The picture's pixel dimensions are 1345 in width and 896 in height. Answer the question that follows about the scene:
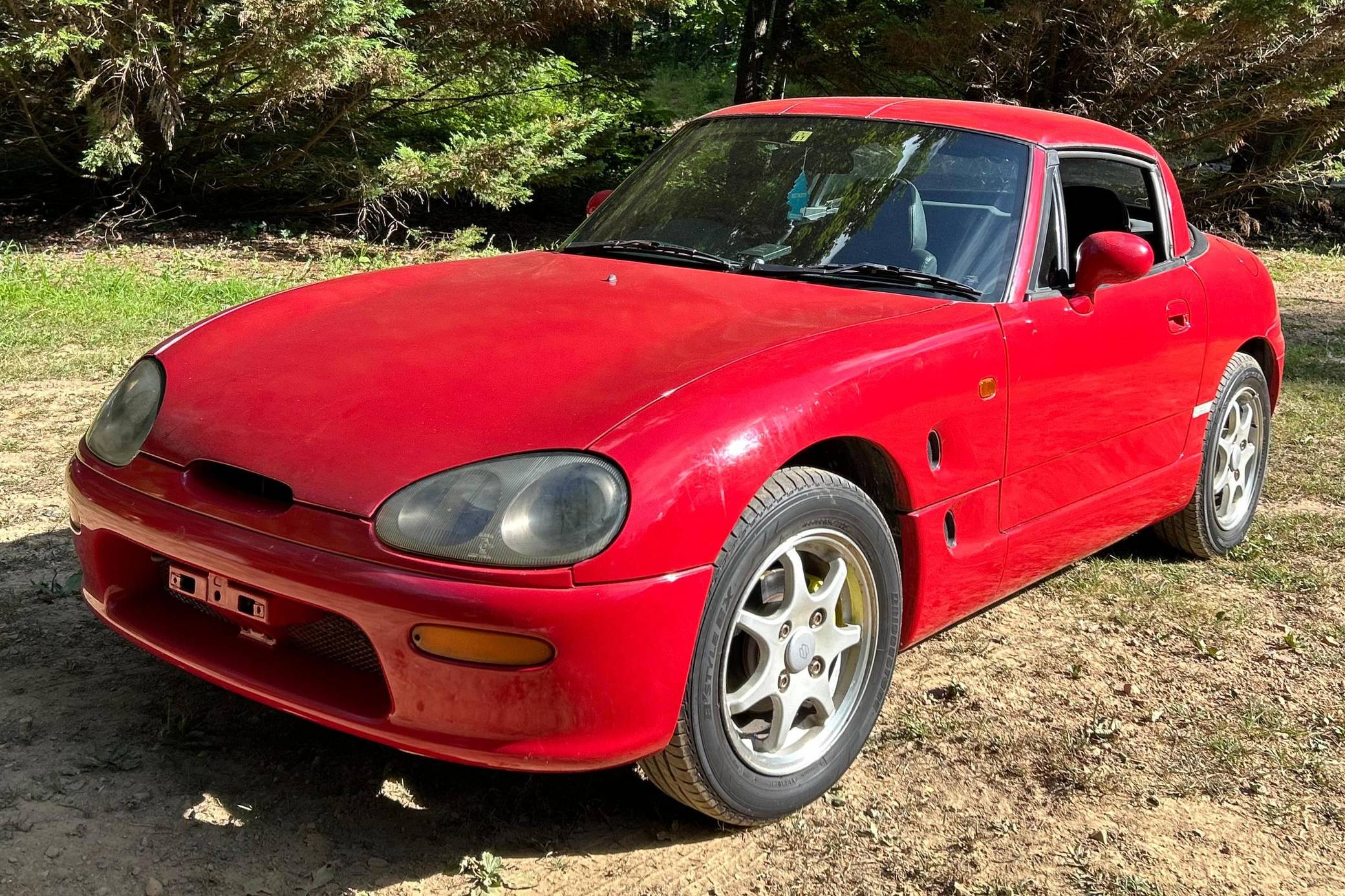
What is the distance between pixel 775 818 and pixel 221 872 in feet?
3.85

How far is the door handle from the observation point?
4.05 metres

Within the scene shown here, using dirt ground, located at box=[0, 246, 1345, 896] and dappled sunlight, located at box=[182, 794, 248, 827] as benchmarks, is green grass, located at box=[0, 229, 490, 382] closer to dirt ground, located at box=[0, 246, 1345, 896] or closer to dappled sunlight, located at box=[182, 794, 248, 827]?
dirt ground, located at box=[0, 246, 1345, 896]

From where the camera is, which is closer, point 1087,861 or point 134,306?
point 1087,861

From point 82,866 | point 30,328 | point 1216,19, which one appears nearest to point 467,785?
point 82,866

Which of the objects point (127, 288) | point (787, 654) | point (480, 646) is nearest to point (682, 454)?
point (480, 646)

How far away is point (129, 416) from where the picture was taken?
2.95 meters

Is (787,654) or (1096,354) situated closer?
(787,654)

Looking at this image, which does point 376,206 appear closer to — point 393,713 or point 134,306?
point 134,306

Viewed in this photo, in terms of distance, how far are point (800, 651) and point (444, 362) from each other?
102cm

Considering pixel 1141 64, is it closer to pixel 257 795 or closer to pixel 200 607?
pixel 200 607

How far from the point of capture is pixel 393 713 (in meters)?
2.46

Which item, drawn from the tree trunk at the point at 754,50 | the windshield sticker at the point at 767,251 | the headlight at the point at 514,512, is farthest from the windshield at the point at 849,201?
the tree trunk at the point at 754,50

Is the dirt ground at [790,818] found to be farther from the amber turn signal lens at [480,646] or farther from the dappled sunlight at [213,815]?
the amber turn signal lens at [480,646]

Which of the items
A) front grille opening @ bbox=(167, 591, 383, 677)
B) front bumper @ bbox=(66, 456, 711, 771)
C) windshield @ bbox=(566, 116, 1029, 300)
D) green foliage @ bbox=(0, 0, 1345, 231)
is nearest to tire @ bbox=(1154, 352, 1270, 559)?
windshield @ bbox=(566, 116, 1029, 300)
